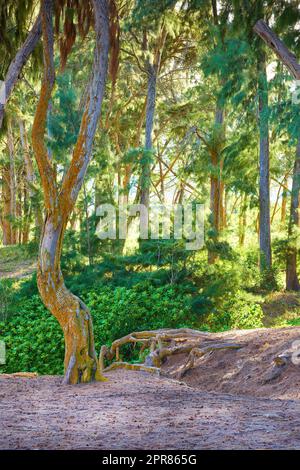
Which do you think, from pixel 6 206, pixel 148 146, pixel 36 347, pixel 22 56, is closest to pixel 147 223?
pixel 36 347

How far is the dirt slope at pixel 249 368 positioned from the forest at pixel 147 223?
23 millimetres

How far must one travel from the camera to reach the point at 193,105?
19750 millimetres

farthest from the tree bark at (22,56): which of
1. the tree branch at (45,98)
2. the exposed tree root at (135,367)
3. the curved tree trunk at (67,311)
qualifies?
the exposed tree root at (135,367)

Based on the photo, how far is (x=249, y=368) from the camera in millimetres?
6566

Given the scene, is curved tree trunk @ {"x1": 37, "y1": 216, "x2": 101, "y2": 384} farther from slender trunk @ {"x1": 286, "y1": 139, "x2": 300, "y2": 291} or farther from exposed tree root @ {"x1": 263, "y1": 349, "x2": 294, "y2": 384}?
slender trunk @ {"x1": 286, "y1": 139, "x2": 300, "y2": 291}

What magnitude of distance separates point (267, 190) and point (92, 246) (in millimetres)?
5782

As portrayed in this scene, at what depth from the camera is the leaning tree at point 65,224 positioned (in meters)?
6.19

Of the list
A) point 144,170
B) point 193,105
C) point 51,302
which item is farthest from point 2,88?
point 193,105

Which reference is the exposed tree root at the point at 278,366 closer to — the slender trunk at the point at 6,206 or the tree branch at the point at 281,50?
the tree branch at the point at 281,50

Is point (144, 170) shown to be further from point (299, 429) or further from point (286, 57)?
point (299, 429)

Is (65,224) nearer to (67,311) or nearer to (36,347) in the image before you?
(67,311)

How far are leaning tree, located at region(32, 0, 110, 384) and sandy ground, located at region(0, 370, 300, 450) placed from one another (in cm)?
55

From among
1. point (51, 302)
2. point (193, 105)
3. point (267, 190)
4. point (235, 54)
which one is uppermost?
point (193, 105)
